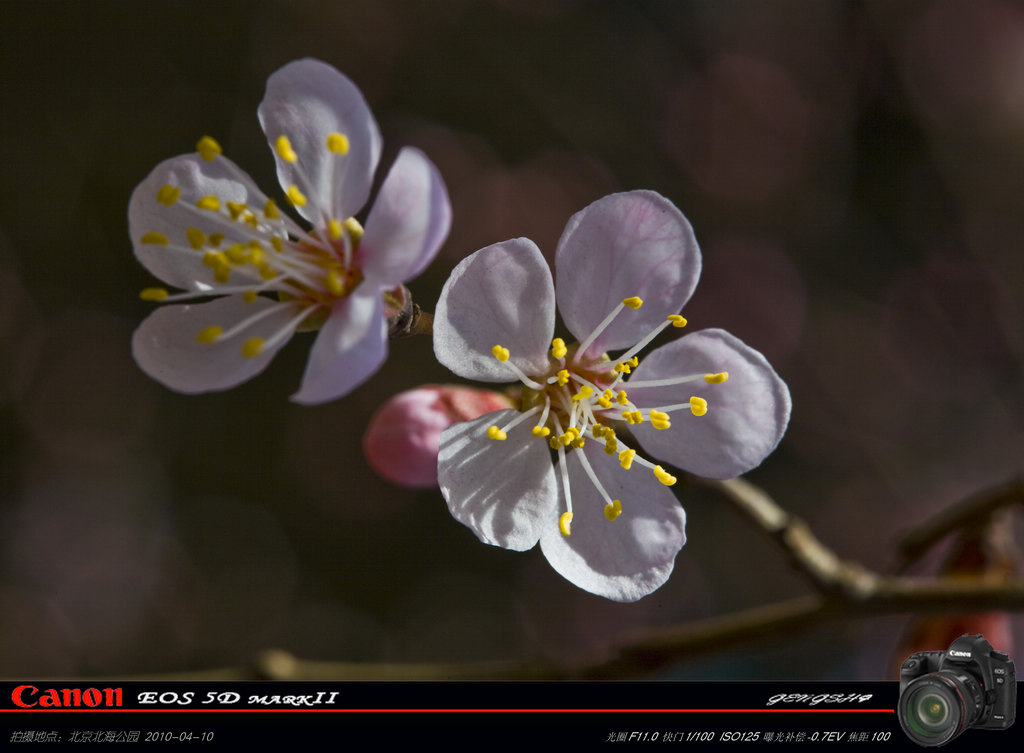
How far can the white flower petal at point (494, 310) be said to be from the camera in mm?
917

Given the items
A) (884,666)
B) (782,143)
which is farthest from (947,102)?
(884,666)

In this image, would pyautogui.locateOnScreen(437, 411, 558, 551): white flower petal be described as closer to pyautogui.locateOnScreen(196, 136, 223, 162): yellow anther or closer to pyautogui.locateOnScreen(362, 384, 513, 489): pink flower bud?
pyautogui.locateOnScreen(362, 384, 513, 489): pink flower bud

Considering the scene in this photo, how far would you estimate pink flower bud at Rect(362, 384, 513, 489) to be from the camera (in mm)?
1093

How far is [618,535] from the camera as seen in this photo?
0.99 meters

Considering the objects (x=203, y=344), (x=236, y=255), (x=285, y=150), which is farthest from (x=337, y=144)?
(x=203, y=344)

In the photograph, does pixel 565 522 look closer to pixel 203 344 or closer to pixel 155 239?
pixel 203 344

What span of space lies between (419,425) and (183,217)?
367 millimetres

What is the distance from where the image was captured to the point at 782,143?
244cm
